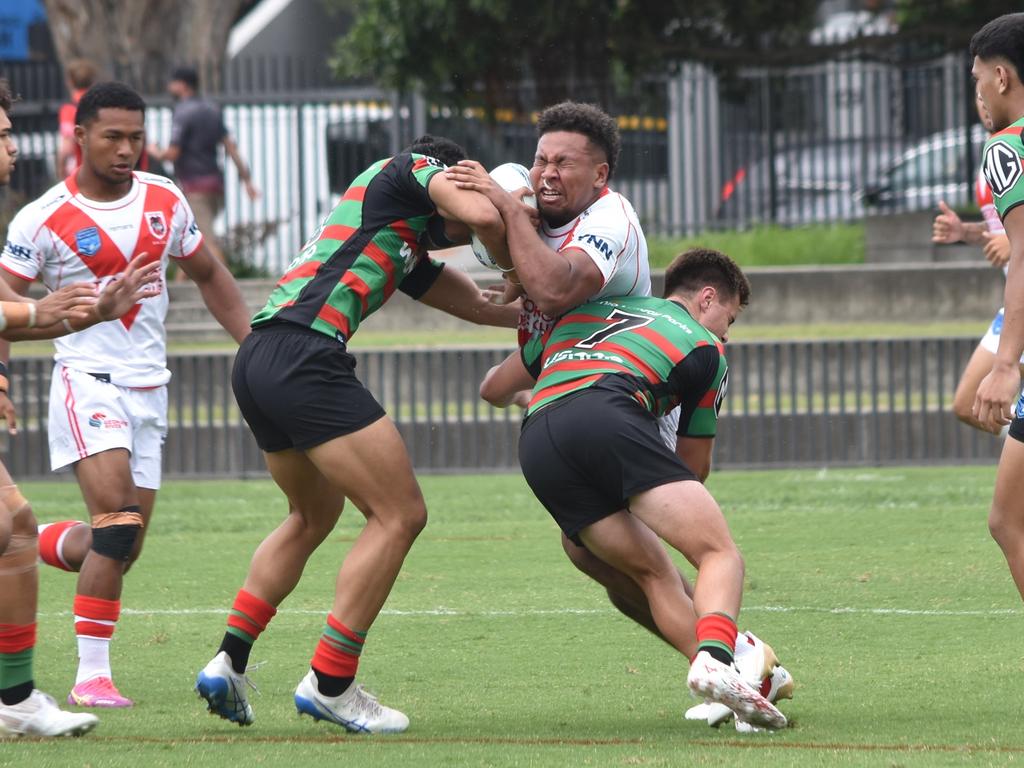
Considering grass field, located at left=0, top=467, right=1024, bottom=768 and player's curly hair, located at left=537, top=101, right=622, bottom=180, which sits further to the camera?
player's curly hair, located at left=537, top=101, right=622, bottom=180

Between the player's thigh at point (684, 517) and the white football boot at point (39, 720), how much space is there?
1872mm

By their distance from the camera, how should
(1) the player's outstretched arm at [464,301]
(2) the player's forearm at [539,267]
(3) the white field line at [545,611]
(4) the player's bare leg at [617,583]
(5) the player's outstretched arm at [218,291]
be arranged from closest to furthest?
(2) the player's forearm at [539,267]
(4) the player's bare leg at [617,583]
(1) the player's outstretched arm at [464,301]
(5) the player's outstretched arm at [218,291]
(3) the white field line at [545,611]

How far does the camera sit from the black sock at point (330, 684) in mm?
5801

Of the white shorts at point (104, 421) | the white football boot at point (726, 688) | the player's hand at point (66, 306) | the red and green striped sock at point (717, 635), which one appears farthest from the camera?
Answer: the white shorts at point (104, 421)

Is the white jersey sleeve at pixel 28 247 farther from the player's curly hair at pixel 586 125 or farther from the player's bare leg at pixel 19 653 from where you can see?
the player's curly hair at pixel 586 125

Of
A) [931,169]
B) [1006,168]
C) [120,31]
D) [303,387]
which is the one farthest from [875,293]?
[120,31]

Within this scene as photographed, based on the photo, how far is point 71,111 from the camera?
17.5m

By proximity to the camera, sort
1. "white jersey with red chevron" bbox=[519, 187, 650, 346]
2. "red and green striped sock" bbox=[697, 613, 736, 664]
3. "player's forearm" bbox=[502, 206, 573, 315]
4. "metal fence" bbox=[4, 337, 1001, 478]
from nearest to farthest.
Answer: "red and green striped sock" bbox=[697, 613, 736, 664] < "player's forearm" bbox=[502, 206, 573, 315] < "white jersey with red chevron" bbox=[519, 187, 650, 346] < "metal fence" bbox=[4, 337, 1001, 478]

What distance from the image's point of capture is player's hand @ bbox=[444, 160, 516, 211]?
5.71 m

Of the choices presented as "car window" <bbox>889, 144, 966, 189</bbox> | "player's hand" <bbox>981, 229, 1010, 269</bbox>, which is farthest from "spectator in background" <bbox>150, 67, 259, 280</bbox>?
"player's hand" <bbox>981, 229, 1010, 269</bbox>

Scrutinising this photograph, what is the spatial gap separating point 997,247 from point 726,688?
4381 mm

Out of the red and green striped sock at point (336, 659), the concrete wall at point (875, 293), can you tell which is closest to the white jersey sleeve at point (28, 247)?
the red and green striped sock at point (336, 659)

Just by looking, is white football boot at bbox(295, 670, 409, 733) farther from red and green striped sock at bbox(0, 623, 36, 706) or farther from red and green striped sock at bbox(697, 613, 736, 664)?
red and green striped sock at bbox(697, 613, 736, 664)

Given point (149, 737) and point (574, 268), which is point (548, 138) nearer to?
point (574, 268)
